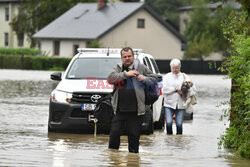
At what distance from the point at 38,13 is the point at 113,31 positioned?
16871 millimetres

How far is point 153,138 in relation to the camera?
13.4m

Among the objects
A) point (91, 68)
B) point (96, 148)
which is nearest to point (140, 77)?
point (96, 148)

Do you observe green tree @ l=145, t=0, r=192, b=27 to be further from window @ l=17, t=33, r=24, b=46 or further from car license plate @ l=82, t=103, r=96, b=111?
car license plate @ l=82, t=103, r=96, b=111

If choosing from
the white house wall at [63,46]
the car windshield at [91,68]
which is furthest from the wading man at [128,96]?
the white house wall at [63,46]

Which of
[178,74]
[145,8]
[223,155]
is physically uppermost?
[145,8]

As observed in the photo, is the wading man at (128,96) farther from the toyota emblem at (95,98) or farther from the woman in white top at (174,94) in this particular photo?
the woman in white top at (174,94)

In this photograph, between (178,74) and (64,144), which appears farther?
(178,74)

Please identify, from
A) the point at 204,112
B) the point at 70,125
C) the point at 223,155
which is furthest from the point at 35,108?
the point at 223,155

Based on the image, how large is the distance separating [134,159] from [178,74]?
463 centimetres

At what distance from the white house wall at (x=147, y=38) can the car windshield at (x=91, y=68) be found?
53.8 meters

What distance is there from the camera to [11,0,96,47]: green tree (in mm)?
82312

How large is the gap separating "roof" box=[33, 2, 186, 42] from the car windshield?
171 ft

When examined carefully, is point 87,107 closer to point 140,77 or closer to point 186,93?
point 186,93

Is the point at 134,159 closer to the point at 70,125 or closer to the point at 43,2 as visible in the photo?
the point at 70,125
